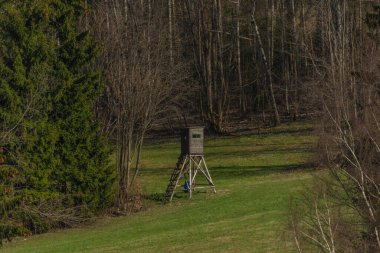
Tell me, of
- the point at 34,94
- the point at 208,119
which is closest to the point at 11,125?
the point at 34,94

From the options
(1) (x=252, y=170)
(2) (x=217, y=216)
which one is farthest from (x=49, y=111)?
(1) (x=252, y=170)

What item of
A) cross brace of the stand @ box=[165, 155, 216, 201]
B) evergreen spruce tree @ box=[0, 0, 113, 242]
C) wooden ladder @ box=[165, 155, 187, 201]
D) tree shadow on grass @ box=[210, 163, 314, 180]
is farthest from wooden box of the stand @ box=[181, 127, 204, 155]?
tree shadow on grass @ box=[210, 163, 314, 180]

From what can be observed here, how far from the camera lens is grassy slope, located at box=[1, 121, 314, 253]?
2173 centimetres

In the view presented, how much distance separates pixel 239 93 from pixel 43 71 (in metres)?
34.8

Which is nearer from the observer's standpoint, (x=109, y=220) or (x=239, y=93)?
(x=109, y=220)

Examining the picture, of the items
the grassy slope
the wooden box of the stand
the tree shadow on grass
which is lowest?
the tree shadow on grass

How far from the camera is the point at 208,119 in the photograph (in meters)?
53.4

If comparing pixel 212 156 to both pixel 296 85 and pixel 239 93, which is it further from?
pixel 239 93

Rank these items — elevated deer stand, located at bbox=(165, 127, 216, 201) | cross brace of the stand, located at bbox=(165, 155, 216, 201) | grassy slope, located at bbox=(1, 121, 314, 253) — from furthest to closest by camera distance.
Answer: elevated deer stand, located at bbox=(165, 127, 216, 201) < cross brace of the stand, located at bbox=(165, 155, 216, 201) < grassy slope, located at bbox=(1, 121, 314, 253)

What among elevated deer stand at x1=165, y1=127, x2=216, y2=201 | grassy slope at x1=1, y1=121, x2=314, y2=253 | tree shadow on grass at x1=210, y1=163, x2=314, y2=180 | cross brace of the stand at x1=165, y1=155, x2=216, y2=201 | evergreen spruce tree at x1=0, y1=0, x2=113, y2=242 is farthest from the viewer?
tree shadow on grass at x1=210, y1=163, x2=314, y2=180

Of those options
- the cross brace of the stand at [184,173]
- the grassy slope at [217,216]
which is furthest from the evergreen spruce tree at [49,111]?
the cross brace of the stand at [184,173]

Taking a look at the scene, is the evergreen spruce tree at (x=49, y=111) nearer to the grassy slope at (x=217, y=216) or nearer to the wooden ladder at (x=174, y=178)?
the grassy slope at (x=217, y=216)

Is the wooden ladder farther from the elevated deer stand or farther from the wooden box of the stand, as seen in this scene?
the wooden box of the stand

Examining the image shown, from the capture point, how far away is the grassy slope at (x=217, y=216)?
21.7 meters
